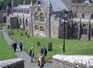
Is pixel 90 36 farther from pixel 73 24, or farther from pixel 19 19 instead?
pixel 19 19

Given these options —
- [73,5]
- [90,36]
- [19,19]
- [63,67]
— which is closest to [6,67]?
[63,67]

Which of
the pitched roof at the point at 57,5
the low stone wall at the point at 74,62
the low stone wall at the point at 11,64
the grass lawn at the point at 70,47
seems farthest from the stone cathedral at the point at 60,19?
the low stone wall at the point at 11,64

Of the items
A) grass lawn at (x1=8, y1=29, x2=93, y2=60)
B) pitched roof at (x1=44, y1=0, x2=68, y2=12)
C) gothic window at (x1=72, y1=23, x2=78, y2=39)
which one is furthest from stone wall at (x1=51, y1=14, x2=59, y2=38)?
→ grass lawn at (x1=8, y1=29, x2=93, y2=60)

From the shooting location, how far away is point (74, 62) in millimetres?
12961

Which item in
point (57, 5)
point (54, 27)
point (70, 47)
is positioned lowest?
point (70, 47)

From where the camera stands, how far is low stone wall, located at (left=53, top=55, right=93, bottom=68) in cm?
1220

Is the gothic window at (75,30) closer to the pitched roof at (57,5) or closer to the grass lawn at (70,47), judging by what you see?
the pitched roof at (57,5)

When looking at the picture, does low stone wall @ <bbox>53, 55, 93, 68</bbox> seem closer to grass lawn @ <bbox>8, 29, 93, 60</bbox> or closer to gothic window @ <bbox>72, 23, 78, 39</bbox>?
grass lawn @ <bbox>8, 29, 93, 60</bbox>

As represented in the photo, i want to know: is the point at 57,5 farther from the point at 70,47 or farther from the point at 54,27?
the point at 70,47

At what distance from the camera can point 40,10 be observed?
5384cm

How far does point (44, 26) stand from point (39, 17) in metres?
3.01

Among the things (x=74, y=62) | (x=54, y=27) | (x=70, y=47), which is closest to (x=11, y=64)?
(x=74, y=62)

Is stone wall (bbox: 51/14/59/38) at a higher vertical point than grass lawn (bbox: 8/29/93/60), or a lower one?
higher

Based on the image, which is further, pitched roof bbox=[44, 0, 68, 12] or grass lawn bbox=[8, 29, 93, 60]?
pitched roof bbox=[44, 0, 68, 12]
